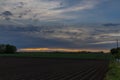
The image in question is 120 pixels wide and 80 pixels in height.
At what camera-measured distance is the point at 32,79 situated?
95.2 ft

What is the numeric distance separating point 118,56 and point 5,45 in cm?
8458

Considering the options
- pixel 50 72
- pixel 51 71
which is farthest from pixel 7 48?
pixel 50 72

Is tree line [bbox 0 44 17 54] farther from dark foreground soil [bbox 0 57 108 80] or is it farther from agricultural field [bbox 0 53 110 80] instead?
dark foreground soil [bbox 0 57 108 80]

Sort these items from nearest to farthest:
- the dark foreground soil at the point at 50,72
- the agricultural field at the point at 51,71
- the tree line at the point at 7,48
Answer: the dark foreground soil at the point at 50,72, the agricultural field at the point at 51,71, the tree line at the point at 7,48

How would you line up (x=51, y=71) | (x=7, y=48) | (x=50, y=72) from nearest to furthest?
1. (x=50, y=72)
2. (x=51, y=71)
3. (x=7, y=48)

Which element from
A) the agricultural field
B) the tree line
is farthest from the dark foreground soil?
the tree line

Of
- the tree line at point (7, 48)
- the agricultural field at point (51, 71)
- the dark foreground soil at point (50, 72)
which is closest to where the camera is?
the dark foreground soil at point (50, 72)

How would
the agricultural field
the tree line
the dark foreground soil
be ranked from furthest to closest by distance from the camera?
1. the tree line
2. the agricultural field
3. the dark foreground soil

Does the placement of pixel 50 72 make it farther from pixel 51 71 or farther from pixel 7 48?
pixel 7 48

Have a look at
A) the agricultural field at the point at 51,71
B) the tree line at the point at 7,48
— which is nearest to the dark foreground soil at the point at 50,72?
the agricultural field at the point at 51,71

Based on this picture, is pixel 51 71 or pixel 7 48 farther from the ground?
pixel 7 48

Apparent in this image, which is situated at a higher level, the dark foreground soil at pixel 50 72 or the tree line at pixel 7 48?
the tree line at pixel 7 48

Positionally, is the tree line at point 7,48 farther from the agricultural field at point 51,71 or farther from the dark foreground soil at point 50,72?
the dark foreground soil at point 50,72

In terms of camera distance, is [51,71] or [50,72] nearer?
[50,72]
